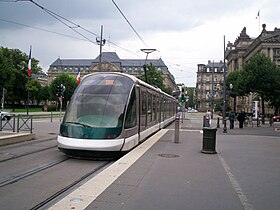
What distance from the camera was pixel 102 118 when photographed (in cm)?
1014

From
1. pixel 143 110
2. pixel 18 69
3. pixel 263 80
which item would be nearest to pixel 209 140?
pixel 143 110

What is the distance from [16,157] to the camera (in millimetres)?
10234

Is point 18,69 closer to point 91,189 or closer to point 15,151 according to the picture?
point 15,151

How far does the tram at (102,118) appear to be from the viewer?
969cm

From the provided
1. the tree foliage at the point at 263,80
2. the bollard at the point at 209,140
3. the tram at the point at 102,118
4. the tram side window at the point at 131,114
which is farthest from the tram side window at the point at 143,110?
the tree foliage at the point at 263,80

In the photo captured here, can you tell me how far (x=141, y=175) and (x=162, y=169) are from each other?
100cm

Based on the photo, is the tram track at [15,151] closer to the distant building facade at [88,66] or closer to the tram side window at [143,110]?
the tram side window at [143,110]

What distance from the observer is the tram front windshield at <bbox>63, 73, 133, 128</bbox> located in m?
10.1

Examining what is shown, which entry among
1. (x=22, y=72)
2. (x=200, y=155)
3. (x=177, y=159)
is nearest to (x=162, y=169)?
(x=177, y=159)

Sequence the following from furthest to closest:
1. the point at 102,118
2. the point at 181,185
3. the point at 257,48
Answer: the point at 257,48
the point at 102,118
the point at 181,185

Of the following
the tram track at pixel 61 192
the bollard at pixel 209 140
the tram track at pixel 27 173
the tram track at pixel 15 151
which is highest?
the bollard at pixel 209 140

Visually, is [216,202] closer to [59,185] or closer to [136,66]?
A: [59,185]

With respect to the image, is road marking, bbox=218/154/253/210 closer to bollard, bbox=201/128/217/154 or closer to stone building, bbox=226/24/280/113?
→ bollard, bbox=201/128/217/154

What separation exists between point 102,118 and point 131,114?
141cm
